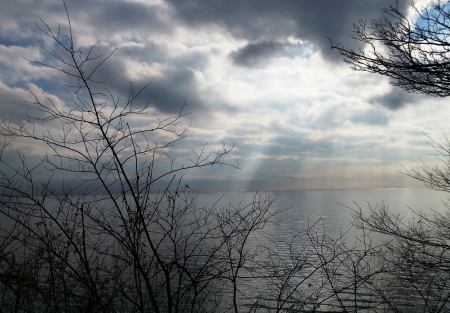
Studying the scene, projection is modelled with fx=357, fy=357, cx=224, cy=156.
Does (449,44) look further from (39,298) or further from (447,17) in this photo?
(39,298)

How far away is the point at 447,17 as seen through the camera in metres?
5.33

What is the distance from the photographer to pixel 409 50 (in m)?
5.75

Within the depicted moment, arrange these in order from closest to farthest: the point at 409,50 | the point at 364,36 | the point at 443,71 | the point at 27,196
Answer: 1. the point at 27,196
2. the point at 443,71
3. the point at 409,50
4. the point at 364,36

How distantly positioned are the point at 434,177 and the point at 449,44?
5.13 meters

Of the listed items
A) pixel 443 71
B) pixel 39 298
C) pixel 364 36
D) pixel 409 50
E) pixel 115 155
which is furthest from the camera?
pixel 364 36

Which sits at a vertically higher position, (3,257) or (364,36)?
(364,36)

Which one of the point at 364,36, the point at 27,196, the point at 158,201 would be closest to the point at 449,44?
the point at 364,36

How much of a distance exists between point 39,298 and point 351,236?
4685cm

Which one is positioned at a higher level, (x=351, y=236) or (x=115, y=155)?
(x=115, y=155)

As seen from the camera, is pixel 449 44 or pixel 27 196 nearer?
pixel 27 196

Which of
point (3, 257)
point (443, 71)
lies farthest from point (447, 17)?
point (3, 257)

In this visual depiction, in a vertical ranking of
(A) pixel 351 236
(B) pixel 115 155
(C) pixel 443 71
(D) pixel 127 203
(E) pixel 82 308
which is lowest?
(A) pixel 351 236

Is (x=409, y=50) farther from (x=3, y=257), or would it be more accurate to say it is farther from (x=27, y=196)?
(x=3, y=257)

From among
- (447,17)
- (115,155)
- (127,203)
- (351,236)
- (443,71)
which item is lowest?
(351,236)
